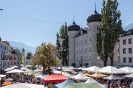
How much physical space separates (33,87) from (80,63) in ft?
191

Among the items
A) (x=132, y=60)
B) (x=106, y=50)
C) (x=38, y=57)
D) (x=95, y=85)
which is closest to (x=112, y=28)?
(x=106, y=50)

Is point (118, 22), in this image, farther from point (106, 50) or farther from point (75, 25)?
point (75, 25)

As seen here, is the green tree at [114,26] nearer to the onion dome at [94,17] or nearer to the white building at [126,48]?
the white building at [126,48]

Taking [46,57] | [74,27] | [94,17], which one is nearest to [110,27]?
[94,17]

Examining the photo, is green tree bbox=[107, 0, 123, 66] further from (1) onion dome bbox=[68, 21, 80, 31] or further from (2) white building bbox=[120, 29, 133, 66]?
(1) onion dome bbox=[68, 21, 80, 31]

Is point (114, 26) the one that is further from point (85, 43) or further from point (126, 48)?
point (85, 43)

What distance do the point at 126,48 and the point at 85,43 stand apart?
19.1 metres

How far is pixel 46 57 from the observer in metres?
37.6

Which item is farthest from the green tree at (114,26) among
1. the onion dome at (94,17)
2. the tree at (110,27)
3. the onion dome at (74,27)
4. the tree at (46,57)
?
the onion dome at (74,27)

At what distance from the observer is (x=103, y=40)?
52156 millimetres

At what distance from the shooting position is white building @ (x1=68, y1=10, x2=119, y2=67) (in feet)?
199

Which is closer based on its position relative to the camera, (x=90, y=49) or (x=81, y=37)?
(x=90, y=49)

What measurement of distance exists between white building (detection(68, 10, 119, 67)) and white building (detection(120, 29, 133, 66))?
644cm

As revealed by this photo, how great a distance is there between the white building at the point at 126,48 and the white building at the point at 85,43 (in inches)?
253
